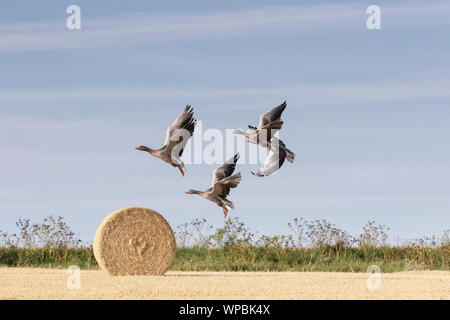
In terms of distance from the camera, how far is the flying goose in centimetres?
1412

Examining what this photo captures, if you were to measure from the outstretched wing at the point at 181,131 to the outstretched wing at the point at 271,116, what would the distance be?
4.83 ft

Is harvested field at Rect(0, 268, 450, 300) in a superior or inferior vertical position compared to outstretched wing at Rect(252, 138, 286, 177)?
inferior

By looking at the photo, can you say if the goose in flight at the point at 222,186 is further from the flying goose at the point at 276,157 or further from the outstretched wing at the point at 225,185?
the flying goose at the point at 276,157

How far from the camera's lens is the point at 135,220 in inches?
629

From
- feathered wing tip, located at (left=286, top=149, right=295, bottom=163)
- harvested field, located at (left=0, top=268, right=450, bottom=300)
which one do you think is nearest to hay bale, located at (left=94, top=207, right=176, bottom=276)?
harvested field, located at (left=0, top=268, right=450, bottom=300)

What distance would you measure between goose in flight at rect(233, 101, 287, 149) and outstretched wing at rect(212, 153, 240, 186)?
998 mm

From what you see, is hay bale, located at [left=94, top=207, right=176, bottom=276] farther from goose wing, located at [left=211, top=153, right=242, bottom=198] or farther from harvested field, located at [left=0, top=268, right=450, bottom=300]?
goose wing, located at [left=211, top=153, right=242, bottom=198]

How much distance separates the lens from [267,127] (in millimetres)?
14180

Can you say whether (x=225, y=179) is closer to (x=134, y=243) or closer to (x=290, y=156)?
(x=290, y=156)
